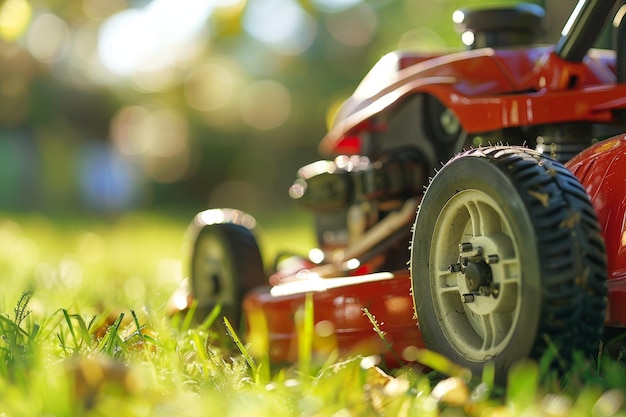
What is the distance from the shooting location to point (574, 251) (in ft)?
Answer: 6.19

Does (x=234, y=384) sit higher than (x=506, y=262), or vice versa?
(x=506, y=262)

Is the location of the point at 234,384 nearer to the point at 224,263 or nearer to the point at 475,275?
the point at 475,275

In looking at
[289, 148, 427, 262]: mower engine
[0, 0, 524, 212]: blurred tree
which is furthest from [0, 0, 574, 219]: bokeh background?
[289, 148, 427, 262]: mower engine

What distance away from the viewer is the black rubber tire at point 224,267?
3467 millimetres

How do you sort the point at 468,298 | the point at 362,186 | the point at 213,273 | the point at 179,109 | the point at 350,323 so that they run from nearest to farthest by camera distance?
Answer: the point at 468,298
the point at 350,323
the point at 362,186
the point at 213,273
the point at 179,109

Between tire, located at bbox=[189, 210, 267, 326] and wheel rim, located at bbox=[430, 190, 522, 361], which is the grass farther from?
tire, located at bbox=[189, 210, 267, 326]

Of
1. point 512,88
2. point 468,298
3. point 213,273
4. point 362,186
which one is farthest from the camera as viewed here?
point 213,273

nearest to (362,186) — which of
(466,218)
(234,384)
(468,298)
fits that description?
(466,218)

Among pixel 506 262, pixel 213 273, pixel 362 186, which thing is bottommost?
pixel 213 273

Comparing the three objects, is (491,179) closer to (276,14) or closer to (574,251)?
(574,251)

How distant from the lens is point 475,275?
2.08 m

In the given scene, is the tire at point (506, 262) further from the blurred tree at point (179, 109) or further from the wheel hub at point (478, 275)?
the blurred tree at point (179, 109)

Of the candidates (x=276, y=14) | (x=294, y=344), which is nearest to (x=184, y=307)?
(x=294, y=344)

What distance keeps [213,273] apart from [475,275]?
1.71 m
